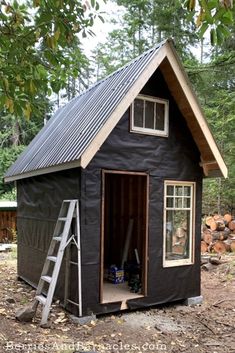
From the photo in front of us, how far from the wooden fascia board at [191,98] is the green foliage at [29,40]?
99.6 inches

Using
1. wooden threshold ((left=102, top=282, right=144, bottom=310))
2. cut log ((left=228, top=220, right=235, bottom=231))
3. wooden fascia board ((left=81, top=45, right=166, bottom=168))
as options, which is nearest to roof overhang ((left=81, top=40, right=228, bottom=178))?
wooden fascia board ((left=81, top=45, right=166, bottom=168))

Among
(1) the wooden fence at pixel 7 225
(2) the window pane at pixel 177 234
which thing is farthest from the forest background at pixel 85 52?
(1) the wooden fence at pixel 7 225

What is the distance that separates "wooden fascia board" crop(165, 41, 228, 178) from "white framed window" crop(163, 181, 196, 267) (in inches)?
27.8

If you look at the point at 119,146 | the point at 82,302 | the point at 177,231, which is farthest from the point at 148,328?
the point at 119,146

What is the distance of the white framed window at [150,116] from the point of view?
6.16m

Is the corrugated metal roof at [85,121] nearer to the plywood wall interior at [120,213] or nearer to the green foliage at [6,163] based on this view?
the plywood wall interior at [120,213]

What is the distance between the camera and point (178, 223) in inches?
Result: 264

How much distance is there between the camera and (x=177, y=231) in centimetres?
670

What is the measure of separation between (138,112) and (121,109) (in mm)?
694

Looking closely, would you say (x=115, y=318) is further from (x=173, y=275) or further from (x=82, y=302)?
(x=173, y=275)

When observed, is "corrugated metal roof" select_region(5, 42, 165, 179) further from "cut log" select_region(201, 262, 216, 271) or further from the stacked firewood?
the stacked firewood

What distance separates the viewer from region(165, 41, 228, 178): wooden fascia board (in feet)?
19.6

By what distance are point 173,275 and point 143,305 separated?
78 centimetres

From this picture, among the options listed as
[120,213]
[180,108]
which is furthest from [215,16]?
[120,213]
